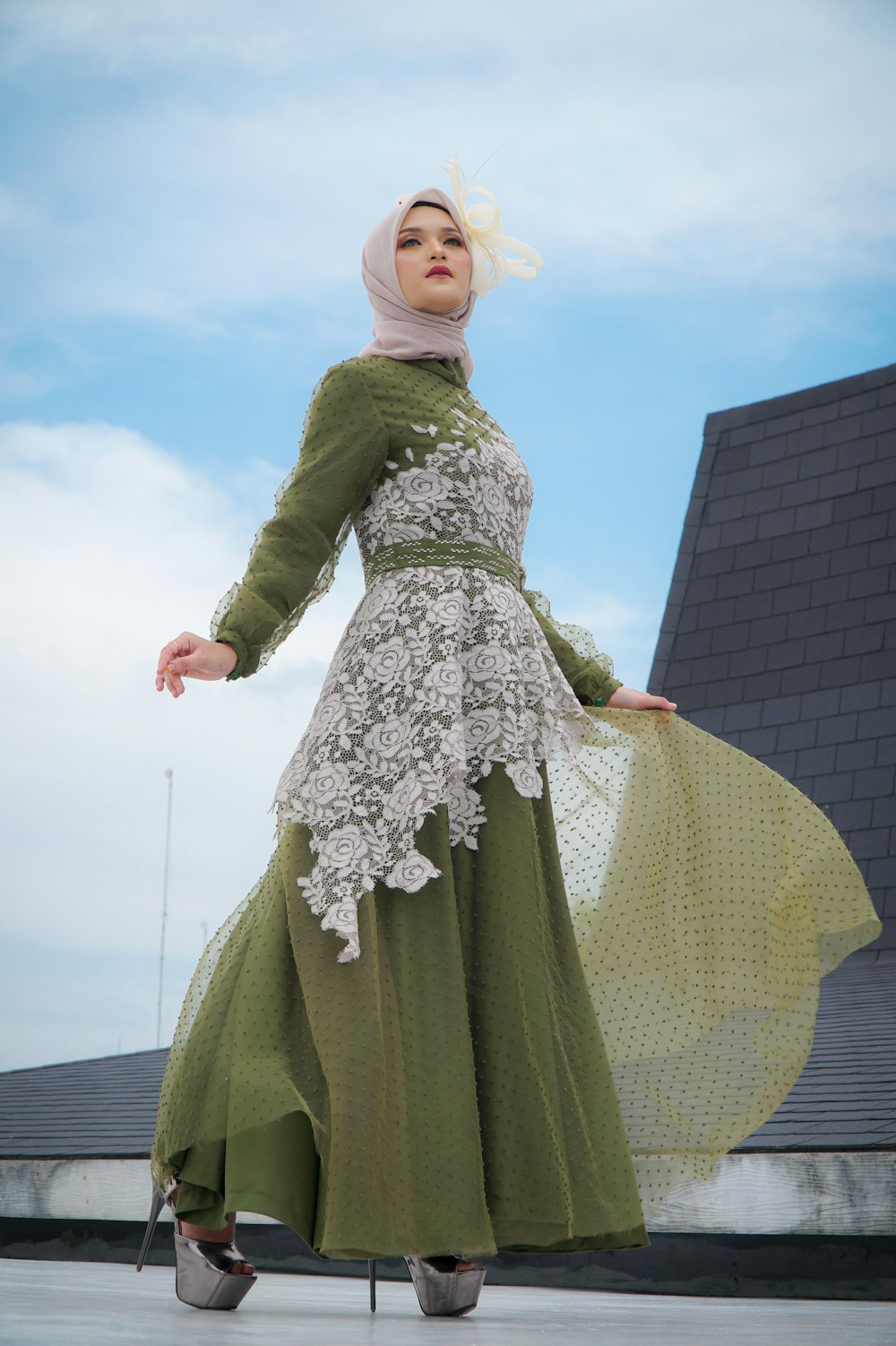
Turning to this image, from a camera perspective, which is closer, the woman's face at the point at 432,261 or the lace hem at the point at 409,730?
the lace hem at the point at 409,730

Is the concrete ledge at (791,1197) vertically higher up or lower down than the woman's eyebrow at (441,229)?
lower down

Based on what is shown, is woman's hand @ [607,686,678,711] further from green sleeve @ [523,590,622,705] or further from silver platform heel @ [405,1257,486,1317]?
silver platform heel @ [405,1257,486,1317]

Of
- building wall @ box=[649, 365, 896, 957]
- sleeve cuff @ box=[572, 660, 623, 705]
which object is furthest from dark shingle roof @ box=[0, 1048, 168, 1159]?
building wall @ box=[649, 365, 896, 957]

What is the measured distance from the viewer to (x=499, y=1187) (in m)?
1.94

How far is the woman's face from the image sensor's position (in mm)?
2402

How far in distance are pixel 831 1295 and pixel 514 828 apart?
1.34m

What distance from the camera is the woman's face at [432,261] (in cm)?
240

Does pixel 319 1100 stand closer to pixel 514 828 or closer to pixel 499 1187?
pixel 499 1187

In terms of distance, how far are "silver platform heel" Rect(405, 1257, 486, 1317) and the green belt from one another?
1.05 metres

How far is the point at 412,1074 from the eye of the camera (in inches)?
75.8

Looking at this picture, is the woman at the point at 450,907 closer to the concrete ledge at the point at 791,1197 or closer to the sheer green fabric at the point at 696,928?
the sheer green fabric at the point at 696,928

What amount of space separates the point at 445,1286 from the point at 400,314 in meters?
1.58

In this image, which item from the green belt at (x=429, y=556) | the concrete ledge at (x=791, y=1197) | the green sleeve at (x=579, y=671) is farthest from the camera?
the concrete ledge at (x=791, y=1197)
